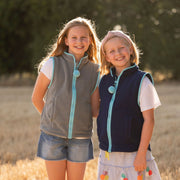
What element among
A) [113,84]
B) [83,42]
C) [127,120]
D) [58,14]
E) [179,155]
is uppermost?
A: [58,14]

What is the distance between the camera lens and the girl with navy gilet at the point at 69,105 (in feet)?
9.23

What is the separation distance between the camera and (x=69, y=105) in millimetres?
2814

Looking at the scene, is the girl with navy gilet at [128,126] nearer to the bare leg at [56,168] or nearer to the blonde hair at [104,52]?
the blonde hair at [104,52]

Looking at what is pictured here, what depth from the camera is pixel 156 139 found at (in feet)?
17.5

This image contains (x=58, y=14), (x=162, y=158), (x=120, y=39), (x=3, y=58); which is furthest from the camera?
(x=3, y=58)

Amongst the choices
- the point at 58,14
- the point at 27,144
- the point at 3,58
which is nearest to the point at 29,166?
the point at 27,144

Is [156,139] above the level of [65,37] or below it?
below

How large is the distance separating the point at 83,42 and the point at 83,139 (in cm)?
88

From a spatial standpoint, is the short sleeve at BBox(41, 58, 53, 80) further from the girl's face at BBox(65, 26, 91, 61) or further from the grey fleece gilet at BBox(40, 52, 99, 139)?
the girl's face at BBox(65, 26, 91, 61)

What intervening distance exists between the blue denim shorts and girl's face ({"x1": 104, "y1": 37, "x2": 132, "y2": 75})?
72 centimetres

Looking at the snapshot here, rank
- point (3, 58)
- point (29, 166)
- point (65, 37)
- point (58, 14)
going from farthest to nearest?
point (3, 58)
point (58, 14)
point (29, 166)
point (65, 37)

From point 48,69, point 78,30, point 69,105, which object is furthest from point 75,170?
Result: point 78,30

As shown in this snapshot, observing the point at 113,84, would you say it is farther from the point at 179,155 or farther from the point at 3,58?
the point at 3,58

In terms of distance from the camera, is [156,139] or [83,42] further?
[156,139]
